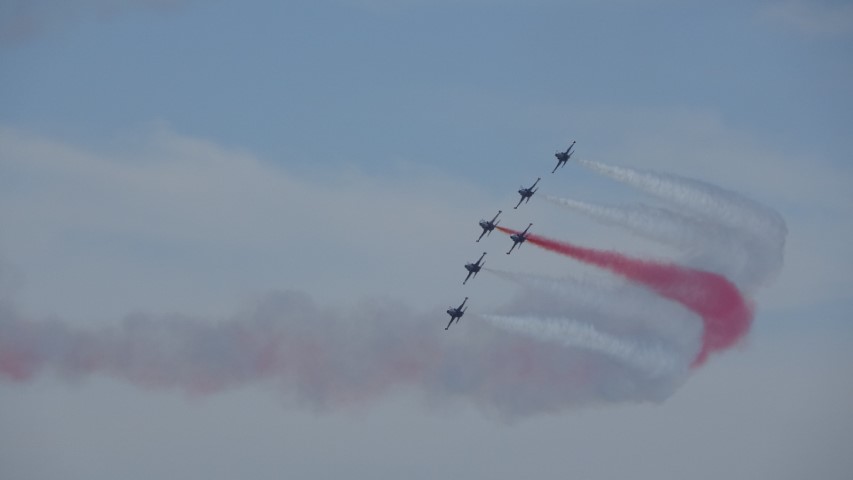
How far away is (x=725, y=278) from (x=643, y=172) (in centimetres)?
660

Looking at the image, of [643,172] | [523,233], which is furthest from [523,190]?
[643,172]

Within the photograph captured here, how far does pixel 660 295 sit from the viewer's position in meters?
55.1

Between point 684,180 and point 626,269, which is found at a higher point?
point 684,180

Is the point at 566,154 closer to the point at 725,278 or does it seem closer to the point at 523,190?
the point at 523,190

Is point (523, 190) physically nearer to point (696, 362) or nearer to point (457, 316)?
point (457, 316)

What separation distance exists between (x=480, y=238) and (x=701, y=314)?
39.0 ft

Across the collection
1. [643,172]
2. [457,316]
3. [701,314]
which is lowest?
[457,316]

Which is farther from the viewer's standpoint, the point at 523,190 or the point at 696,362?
the point at 523,190

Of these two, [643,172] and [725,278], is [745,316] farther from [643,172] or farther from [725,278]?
[643,172]

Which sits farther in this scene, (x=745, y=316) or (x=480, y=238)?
(x=480, y=238)

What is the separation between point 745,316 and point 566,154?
12145 mm

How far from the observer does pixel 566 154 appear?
57.7 meters

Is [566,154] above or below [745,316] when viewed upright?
above

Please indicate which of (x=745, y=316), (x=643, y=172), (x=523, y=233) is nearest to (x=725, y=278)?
→ (x=745, y=316)
